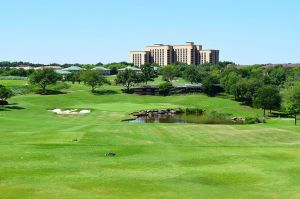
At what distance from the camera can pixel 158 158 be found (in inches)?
A: 1302

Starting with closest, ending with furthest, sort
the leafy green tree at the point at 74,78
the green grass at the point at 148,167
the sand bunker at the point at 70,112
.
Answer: the green grass at the point at 148,167
the sand bunker at the point at 70,112
the leafy green tree at the point at 74,78

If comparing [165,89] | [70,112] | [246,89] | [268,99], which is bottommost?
[70,112]

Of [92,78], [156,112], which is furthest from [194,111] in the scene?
[92,78]

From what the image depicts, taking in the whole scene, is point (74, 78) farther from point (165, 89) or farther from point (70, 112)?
point (70, 112)

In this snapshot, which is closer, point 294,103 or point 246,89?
point 294,103

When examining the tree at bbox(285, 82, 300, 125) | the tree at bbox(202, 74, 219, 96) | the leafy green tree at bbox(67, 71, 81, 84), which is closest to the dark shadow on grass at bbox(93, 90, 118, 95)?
the tree at bbox(202, 74, 219, 96)

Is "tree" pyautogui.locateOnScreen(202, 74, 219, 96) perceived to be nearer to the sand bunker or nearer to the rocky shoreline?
the rocky shoreline

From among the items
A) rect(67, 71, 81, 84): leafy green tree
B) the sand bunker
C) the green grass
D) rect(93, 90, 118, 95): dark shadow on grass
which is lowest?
the sand bunker

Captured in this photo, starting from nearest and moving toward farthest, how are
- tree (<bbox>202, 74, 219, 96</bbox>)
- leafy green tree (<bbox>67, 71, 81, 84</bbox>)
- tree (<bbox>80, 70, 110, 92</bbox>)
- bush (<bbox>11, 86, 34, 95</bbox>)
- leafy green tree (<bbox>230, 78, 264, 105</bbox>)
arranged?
leafy green tree (<bbox>230, 78, 264, 105</bbox>), bush (<bbox>11, 86, 34, 95</bbox>), tree (<bbox>80, 70, 110, 92</bbox>), tree (<bbox>202, 74, 219, 96</bbox>), leafy green tree (<bbox>67, 71, 81, 84</bbox>)

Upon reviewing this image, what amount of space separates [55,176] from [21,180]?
195cm

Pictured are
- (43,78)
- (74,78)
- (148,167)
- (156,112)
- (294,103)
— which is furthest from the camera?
(74,78)

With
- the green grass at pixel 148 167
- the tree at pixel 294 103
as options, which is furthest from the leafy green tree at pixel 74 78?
the green grass at pixel 148 167

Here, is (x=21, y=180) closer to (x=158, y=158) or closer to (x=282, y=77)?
(x=158, y=158)

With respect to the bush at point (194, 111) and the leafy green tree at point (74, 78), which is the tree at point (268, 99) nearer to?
the bush at point (194, 111)
